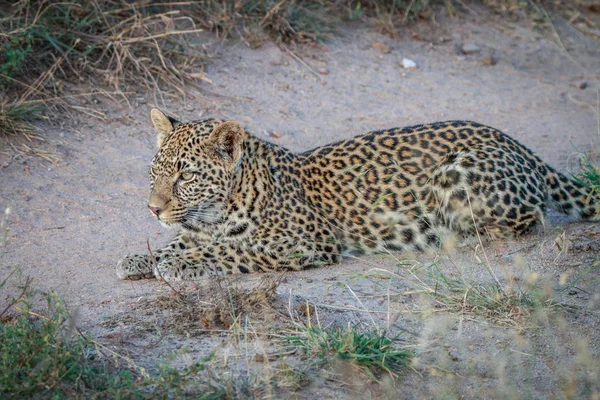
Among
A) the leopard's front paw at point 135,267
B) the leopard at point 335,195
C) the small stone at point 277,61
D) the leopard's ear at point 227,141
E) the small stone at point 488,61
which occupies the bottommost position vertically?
the small stone at point 488,61

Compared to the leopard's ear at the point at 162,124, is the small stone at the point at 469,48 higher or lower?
lower

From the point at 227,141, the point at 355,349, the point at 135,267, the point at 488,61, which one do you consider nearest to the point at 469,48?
the point at 488,61

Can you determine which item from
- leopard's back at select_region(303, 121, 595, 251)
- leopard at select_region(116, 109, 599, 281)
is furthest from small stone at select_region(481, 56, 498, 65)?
leopard's back at select_region(303, 121, 595, 251)

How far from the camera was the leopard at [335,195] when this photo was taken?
7.54m

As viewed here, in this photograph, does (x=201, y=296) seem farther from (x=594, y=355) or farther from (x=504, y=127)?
(x=504, y=127)

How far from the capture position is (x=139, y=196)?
928 cm

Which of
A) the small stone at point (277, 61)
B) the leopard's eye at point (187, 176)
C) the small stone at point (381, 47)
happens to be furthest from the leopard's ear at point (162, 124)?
the small stone at point (381, 47)

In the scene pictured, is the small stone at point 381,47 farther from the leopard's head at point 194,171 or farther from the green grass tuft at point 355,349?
the green grass tuft at point 355,349

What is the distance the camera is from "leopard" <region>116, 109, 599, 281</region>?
7535 millimetres

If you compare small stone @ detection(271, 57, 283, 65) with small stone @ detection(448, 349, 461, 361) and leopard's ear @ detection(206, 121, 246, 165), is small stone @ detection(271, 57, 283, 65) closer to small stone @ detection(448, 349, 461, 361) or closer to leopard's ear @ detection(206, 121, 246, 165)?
leopard's ear @ detection(206, 121, 246, 165)

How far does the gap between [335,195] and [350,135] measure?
11.1 ft

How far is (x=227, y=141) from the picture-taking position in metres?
7.56

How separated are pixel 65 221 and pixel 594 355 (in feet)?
17.2

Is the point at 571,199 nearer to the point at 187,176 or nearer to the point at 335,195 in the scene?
the point at 335,195
